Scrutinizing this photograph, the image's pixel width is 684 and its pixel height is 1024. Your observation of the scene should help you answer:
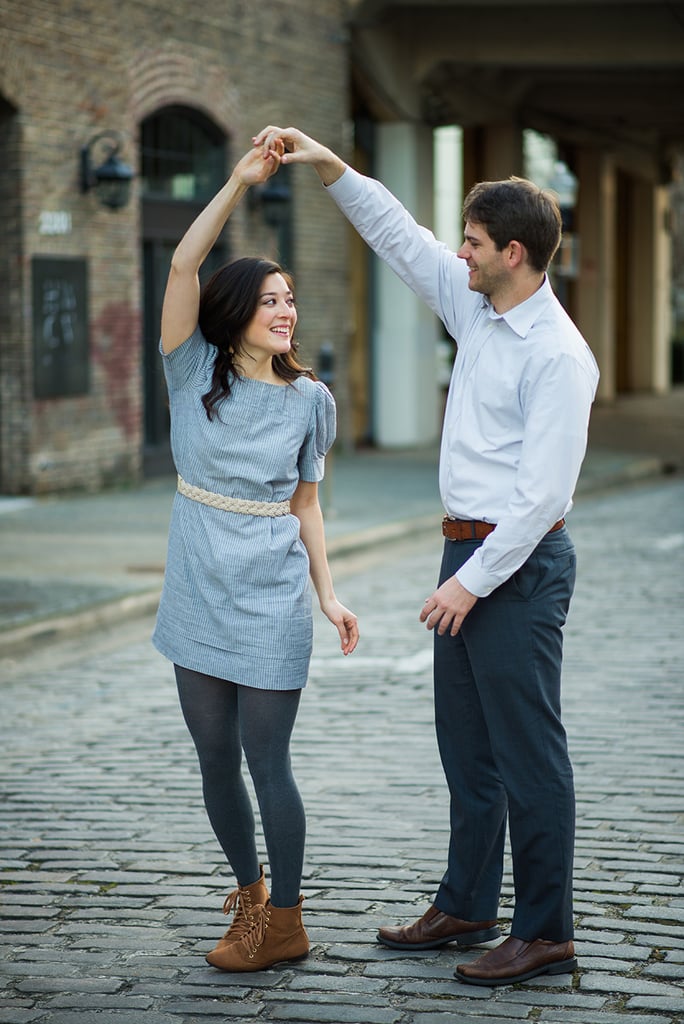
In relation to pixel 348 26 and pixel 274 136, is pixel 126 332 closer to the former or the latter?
pixel 348 26

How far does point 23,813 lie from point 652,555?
23.2 ft

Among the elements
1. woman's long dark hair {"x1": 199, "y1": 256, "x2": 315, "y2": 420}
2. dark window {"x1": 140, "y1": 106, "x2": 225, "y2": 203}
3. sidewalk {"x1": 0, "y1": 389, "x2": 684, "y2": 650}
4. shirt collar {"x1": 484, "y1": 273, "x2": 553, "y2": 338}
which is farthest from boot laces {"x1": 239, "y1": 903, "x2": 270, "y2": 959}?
dark window {"x1": 140, "y1": 106, "x2": 225, "y2": 203}

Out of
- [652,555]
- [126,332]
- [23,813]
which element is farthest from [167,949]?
[126,332]

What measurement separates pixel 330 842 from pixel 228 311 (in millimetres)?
1943

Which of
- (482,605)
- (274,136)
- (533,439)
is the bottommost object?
(482,605)

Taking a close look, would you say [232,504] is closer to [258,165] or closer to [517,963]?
[258,165]

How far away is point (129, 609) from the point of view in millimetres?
9633

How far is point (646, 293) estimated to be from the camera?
37.0 metres

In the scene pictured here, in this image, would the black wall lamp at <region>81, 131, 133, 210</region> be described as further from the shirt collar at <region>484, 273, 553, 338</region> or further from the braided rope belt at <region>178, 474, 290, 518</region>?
the shirt collar at <region>484, 273, 553, 338</region>

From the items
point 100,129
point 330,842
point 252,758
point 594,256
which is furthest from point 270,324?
point 594,256

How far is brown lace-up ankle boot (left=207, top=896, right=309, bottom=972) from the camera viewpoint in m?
3.96

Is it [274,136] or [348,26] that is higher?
[348,26]

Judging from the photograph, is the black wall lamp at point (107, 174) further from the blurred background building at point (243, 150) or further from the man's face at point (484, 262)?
the man's face at point (484, 262)

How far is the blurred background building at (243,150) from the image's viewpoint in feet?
47.3
